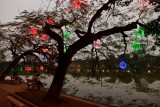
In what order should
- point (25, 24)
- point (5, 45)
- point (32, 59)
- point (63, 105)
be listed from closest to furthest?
1. point (63, 105)
2. point (25, 24)
3. point (32, 59)
4. point (5, 45)

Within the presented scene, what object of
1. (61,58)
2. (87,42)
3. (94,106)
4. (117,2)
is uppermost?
(117,2)

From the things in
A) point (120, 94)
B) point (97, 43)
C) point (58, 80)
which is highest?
point (97, 43)

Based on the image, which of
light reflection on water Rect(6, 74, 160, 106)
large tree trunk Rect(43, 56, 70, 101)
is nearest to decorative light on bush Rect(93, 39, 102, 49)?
large tree trunk Rect(43, 56, 70, 101)

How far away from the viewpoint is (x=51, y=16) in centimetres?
750

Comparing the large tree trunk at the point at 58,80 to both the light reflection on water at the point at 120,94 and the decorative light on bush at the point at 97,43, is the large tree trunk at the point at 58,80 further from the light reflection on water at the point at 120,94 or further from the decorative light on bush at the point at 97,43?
the light reflection on water at the point at 120,94

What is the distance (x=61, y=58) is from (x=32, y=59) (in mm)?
10337

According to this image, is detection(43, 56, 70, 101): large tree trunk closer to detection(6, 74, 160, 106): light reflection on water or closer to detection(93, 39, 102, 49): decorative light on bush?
detection(93, 39, 102, 49): decorative light on bush

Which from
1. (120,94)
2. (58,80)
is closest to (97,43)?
(58,80)

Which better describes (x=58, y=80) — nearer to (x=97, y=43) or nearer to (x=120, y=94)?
(x=97, y=43)

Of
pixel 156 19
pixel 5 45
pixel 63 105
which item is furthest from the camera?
pixel 5 45

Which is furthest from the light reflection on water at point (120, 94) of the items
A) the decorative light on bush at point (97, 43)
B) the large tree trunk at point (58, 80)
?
the decorative light on bush at point (97, 43)

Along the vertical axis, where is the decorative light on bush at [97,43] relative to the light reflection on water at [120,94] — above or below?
above

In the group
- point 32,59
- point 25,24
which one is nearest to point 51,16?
point 25,24

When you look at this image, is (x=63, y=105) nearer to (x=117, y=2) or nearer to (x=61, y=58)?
(x=61, y=58)
